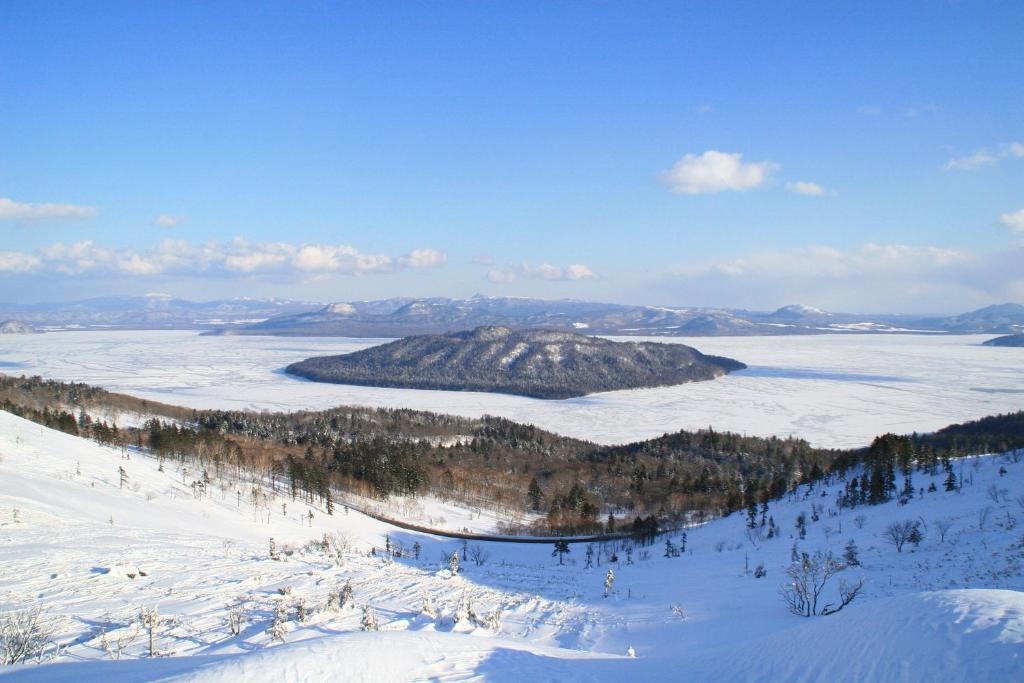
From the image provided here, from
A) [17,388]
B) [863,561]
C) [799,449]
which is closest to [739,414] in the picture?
[799,449]

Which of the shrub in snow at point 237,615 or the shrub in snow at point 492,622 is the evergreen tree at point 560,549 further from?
the shrub in snow at point 237,615

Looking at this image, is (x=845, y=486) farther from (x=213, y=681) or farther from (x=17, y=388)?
(x=17, y=388)

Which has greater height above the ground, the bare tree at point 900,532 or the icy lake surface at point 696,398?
the bare tree at point 900,532

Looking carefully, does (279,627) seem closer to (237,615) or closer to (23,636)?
(237,615)

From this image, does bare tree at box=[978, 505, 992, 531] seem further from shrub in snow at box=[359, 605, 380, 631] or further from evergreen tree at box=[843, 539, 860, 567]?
shrub in snow at box=[359, 605, 380, 631]

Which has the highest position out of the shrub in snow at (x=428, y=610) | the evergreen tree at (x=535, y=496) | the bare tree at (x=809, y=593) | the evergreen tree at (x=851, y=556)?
the shrub in snow at (x=428, y=610)

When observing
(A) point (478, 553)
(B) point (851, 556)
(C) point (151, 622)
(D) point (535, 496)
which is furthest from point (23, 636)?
(D) point (535, 496)

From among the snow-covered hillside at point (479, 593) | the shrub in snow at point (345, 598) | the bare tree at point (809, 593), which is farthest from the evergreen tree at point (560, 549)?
the shrub in snow at point (345, 598)
